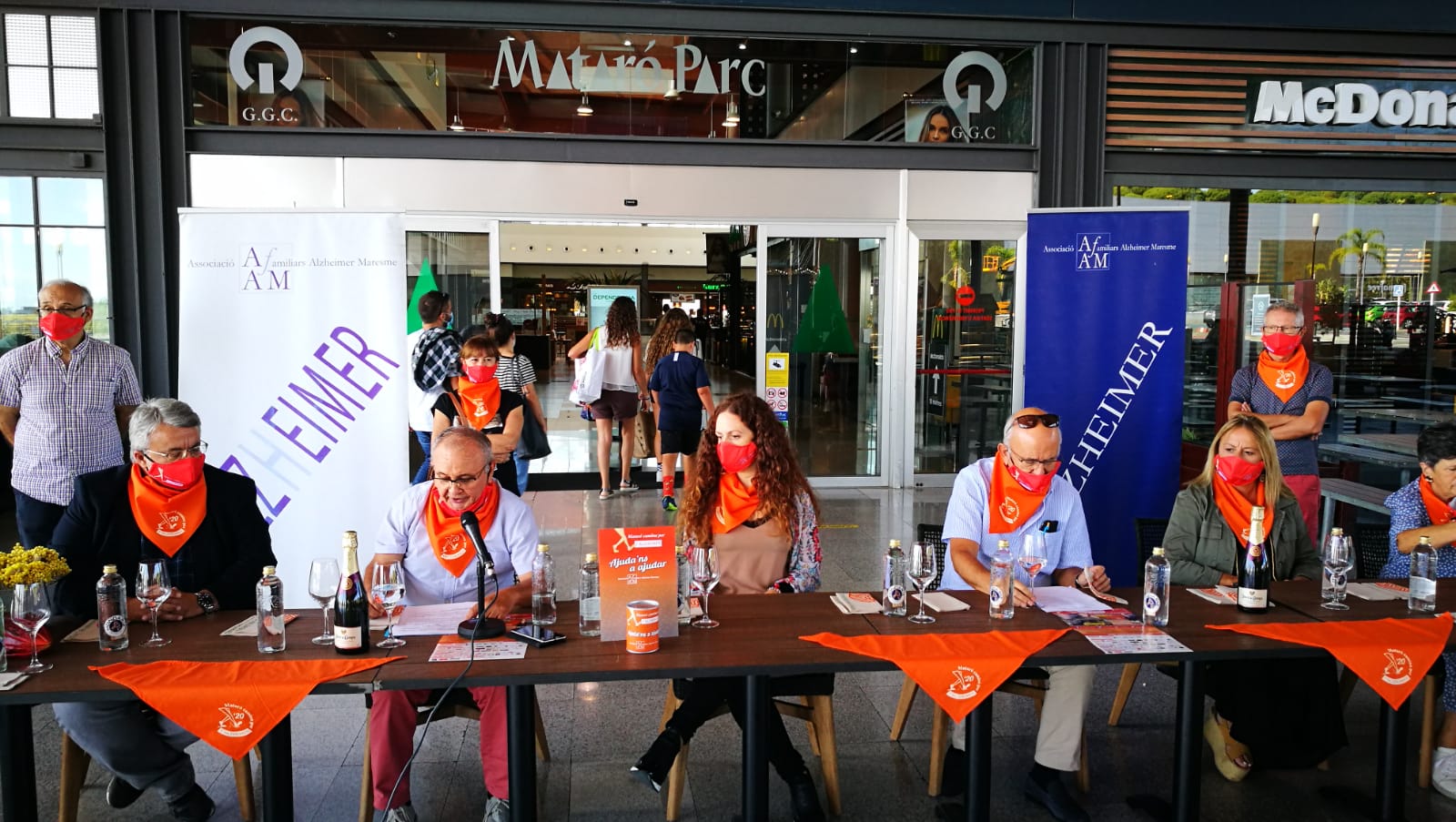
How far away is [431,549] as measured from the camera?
3.15 m

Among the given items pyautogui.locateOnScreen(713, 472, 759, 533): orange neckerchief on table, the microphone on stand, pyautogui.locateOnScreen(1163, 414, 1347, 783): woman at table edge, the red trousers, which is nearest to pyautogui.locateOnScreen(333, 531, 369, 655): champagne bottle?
the microphone on stand

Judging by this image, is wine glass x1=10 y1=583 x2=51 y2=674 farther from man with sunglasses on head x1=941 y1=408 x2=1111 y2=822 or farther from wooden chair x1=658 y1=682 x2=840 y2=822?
man with sunglasses on head x1=941 y1=408 x2=1111 y2=822

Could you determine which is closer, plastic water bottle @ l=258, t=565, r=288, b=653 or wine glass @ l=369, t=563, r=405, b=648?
plastic water bottle @ l=258, t=565, r=288, b=653

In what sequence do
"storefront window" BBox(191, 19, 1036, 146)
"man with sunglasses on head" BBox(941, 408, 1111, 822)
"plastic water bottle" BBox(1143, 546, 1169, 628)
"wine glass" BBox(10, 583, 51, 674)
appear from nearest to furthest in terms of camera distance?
"wine glass" BBox(10, 583, 51, 674) < "plastic water bottle" BBox(1143, 546, 1169, 628) < "man with sunglasses on head" BBox(941, 408, 1111, 822) < "storefront window" BBox(191, 19, 1036, 146)

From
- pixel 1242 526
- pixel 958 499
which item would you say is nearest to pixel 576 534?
pixel 958 499

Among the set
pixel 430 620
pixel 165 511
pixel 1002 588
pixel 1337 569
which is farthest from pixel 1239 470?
pixel 165 511

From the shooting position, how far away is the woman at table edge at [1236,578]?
3.22 metres

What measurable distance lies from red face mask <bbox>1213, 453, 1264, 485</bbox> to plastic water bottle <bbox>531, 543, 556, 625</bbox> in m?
2.41

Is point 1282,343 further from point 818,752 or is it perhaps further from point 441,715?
point 441,715

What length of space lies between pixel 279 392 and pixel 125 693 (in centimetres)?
242

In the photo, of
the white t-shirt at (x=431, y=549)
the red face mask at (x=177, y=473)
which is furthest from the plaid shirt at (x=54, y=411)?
the white t-shirt at (x=431, y=549)

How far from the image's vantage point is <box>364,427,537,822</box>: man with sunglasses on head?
9.48 ft

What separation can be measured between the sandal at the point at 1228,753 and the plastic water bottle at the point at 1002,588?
3.48 feet

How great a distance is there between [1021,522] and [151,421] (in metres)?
2.85
